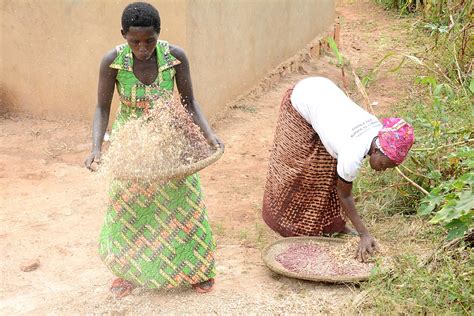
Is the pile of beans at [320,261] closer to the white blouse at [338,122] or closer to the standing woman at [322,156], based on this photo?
the standing woman at [322,156]

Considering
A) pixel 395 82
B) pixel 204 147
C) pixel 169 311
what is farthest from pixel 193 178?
pixel 395 82

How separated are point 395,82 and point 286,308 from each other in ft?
15.2

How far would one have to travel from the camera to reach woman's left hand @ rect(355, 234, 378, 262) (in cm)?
361

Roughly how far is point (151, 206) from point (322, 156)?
1163 millimetres

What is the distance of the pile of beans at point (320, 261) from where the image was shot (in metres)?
3.56

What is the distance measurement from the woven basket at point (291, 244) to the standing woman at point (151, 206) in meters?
0.36

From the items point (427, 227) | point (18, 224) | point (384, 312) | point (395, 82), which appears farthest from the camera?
point (395, 82)

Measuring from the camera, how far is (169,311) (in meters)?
3.30

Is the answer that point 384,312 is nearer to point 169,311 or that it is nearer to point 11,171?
point 169,311

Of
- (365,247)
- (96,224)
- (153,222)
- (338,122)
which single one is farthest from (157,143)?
(96,224)

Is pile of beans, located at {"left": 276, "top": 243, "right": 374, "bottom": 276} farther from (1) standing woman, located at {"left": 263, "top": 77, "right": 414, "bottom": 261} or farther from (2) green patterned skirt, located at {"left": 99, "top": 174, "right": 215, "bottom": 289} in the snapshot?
(2) green patterned skirt, located at {"left": 99, "top": 174, "right": 215, "bottom": 289}

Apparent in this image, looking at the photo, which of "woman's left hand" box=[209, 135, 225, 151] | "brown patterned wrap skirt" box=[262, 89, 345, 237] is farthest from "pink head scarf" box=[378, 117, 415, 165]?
"woman's left hand" box=[209, 135, 225, 151]

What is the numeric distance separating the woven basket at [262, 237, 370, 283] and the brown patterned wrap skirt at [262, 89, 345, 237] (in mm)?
198

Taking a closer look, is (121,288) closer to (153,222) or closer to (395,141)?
(153,222)
